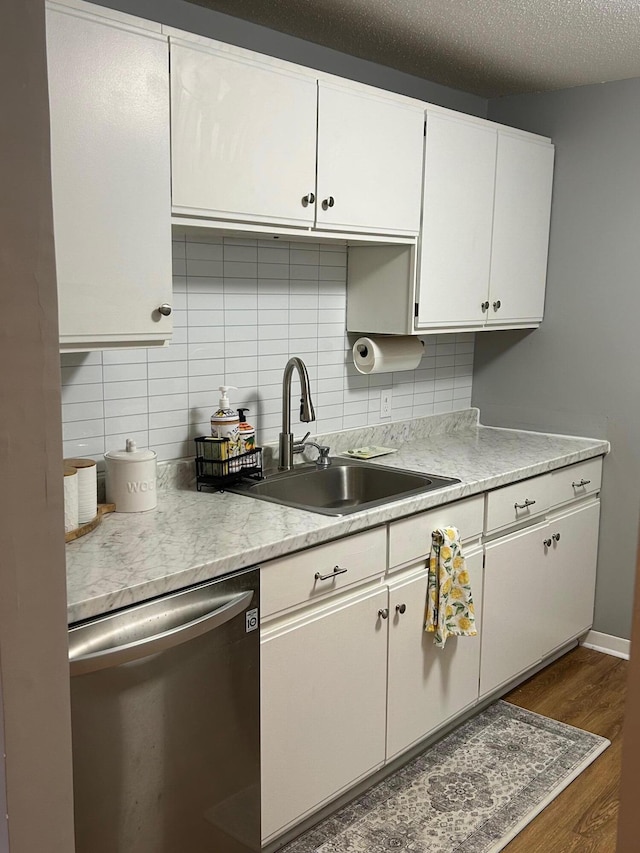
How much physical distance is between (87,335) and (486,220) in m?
1.82

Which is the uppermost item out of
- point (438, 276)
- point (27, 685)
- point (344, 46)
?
point (344, 46)

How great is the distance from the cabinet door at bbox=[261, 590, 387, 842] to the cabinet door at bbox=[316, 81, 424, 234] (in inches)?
46.8

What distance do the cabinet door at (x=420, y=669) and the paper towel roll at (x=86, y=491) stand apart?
904 millimetres

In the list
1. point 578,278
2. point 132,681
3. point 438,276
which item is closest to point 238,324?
point 438,276

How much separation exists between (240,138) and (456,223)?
1.10m

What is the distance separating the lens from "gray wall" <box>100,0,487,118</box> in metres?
2.39

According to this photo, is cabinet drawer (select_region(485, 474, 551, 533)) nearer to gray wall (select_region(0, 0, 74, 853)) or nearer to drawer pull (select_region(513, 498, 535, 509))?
drawer pull (select_region(513, 498, 535, 509))

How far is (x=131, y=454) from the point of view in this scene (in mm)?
2260

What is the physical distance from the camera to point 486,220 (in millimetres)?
3174

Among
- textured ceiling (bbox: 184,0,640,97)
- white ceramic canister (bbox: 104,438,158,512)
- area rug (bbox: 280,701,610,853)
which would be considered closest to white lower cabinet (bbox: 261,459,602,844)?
area rug (bbox: 280,701,610,853)

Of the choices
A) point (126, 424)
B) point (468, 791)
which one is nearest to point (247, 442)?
point (126, 424)

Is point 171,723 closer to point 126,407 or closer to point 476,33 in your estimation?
point 126,407

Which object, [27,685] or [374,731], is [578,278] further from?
[27,685]

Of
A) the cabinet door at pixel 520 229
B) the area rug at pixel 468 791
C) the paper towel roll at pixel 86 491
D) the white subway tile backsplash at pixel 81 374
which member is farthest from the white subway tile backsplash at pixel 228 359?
the area rug at pixel 468 791
